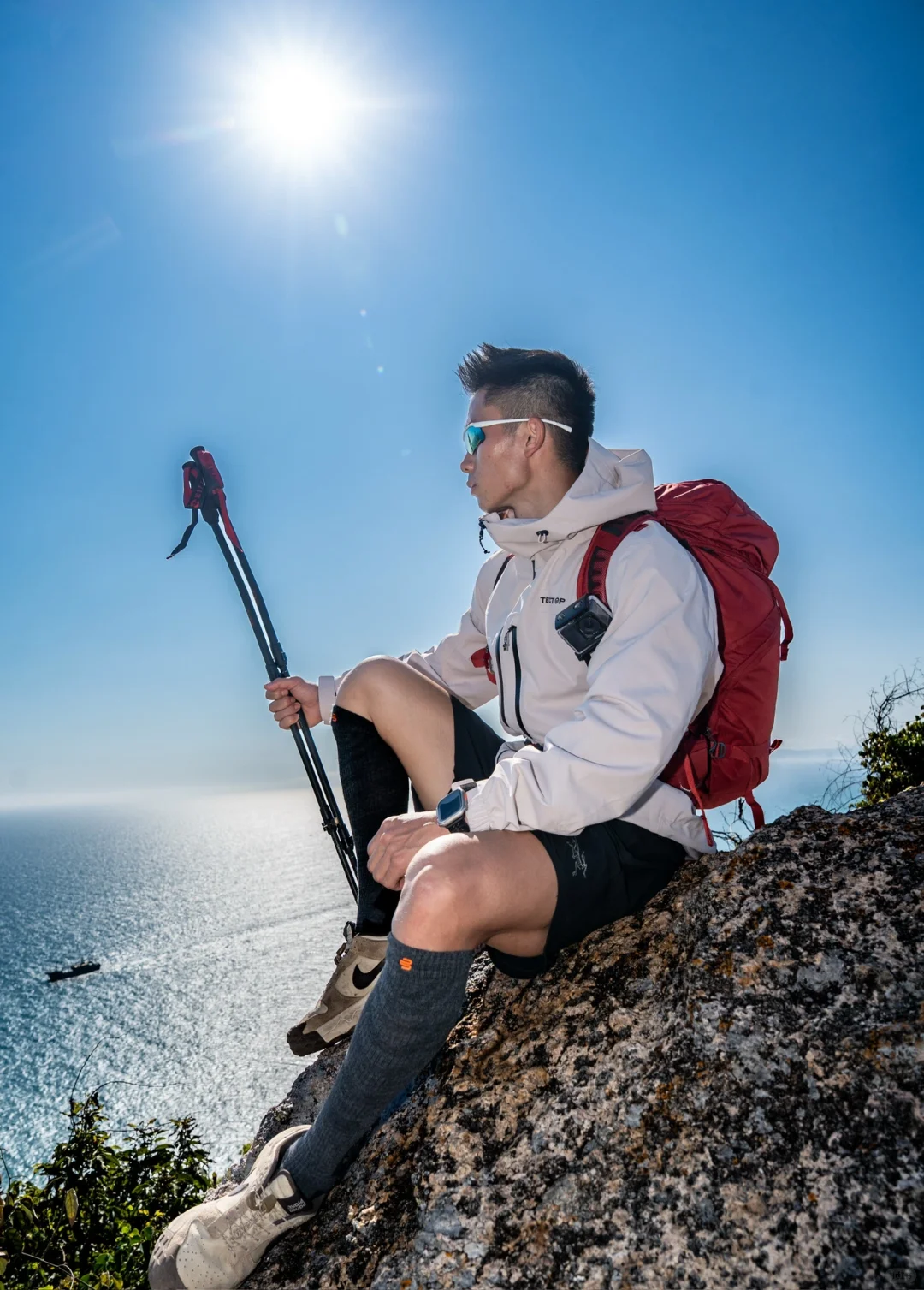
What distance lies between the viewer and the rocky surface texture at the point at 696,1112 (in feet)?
5.40

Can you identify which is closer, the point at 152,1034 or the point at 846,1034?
the point at 846,1034

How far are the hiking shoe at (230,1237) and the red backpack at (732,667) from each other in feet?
6.95

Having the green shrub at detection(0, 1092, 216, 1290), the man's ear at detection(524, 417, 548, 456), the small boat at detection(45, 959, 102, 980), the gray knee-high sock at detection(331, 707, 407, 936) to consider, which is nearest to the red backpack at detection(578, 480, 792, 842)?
the man's ear at detection(524, 417, 548, 456)

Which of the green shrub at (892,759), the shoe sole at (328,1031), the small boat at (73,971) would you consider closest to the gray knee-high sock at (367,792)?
the shoe sole at (328,1031)

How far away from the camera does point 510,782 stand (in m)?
2.40

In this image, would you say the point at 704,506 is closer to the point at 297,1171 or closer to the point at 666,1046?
the point at 666,1046

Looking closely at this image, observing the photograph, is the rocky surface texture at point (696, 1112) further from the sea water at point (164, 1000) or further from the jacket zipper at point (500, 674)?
the sea water at point (164, 1000)

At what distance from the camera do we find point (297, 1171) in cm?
246

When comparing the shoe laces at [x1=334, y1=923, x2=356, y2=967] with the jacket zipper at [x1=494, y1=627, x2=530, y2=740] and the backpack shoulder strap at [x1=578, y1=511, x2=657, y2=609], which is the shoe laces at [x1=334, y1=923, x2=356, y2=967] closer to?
the jacket zipper at [x1=494, y1=627, x2=530, y2=740]

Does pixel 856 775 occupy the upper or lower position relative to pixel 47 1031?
upper

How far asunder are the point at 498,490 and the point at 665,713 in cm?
165

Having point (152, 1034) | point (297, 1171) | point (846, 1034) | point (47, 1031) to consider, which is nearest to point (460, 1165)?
point (297, 1171)

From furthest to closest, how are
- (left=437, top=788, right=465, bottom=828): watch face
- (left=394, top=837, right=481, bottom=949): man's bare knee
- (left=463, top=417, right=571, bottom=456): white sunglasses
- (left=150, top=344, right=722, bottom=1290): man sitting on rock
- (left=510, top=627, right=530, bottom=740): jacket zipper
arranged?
(left=463, top=417, right=571, bottom=456): white sunglasses → (left=510, top=627, right=530, bottom=740): jacket zipper → (left=437, top=788, right=465, bottom=828): watch face → (left=150, top=344, right=722, bottom=1290): man sitting on rock → (left=394, top=837, right=481, bottom=949): man's bare knee

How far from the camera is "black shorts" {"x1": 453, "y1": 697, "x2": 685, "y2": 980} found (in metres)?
2.51
